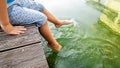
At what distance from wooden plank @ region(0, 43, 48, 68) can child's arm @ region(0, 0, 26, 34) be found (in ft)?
0.76

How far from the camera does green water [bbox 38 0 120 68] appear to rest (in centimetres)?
290

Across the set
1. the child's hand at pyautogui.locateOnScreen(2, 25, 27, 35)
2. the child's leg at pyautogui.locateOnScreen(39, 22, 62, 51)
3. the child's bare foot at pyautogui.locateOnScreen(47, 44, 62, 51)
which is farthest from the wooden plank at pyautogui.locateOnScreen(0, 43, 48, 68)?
the child's bare foot at pyautogui.locateOnScreen(47, 44, 62, 51)

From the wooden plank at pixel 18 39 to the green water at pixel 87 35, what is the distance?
0.80 metres

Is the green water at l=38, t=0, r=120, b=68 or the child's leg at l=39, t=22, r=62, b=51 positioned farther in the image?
the green water at l=38, t=0, r=120, b=68

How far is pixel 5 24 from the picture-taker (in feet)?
7.12

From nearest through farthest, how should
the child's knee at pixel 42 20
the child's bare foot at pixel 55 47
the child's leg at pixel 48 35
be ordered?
1. the child's knee at pixel 42 20
2. the child's leg at pixel 48 35
3. the child's bare foot at pixel 55 47

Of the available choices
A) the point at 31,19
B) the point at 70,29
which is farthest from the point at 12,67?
the point at 70,29

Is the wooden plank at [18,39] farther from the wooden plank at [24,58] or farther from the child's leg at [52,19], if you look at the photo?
the child's leg at [52,19]

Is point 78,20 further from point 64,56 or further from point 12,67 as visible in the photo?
point 12,67

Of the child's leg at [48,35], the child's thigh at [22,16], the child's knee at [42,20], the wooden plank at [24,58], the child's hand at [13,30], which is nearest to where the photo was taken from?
the wooden plank at [24,58]

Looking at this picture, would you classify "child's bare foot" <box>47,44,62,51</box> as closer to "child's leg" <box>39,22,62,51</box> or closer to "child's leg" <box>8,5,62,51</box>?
"child's leg" <box>39,22,62,51</box>

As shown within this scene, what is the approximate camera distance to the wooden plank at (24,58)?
1883mm

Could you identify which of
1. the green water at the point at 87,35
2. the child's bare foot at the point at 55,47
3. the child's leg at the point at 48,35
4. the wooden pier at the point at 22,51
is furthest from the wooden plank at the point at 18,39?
the green water at the point at 87,35

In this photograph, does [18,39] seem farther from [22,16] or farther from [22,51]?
[22,16]
